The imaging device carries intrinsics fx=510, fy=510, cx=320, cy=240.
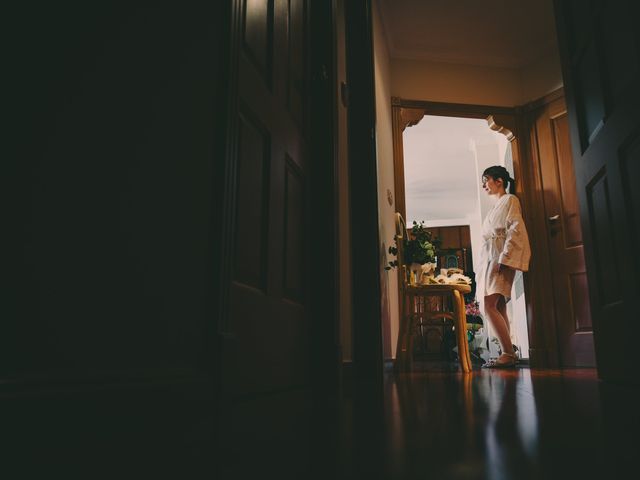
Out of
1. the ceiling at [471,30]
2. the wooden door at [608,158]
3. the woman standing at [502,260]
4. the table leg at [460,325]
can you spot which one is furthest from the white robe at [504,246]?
the wooden door at [608,158]

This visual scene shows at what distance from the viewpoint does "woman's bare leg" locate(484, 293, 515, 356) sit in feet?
12.5

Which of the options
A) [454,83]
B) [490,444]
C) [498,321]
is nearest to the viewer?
[490,444]

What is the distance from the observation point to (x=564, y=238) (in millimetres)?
4090

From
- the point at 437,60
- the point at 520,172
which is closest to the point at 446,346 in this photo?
the point at 520,172

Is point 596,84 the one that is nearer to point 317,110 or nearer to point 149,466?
point 317,110

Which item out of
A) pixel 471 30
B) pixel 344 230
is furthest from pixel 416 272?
pixel 471 30

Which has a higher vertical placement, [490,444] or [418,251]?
[418,251]

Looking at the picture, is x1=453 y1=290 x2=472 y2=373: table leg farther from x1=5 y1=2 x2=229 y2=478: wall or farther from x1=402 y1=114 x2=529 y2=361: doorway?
x1=5 y1=2 x2=229 y2=478: wall

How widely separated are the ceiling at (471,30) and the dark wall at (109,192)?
3.66 metres

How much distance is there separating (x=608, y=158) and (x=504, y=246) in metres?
2.46

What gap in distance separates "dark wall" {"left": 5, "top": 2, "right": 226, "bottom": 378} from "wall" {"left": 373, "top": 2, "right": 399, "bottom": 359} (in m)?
2.23

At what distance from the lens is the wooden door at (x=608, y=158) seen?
149 cm

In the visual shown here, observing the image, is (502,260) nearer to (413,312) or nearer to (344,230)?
(413,312)

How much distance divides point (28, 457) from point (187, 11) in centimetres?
83
